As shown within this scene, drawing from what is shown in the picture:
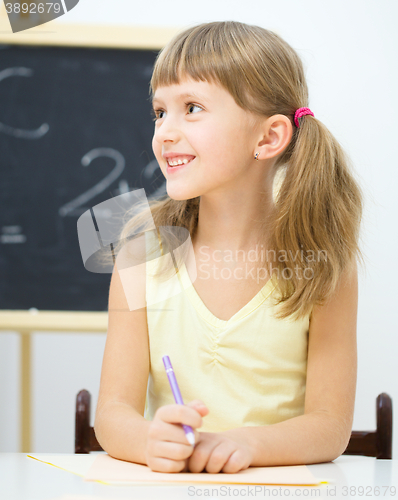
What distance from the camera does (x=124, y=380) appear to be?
755 millimetres

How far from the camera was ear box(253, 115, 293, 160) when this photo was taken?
0.81 meters

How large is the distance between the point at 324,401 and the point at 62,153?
1.04 meters

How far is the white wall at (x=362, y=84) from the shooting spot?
5.04ft

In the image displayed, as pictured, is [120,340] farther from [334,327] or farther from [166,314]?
[334,327]

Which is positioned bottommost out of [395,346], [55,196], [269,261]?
[395,346]

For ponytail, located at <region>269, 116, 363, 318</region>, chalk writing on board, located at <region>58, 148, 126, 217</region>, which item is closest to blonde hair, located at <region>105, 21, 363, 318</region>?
A: ponytail, located at <region>269, 116, 363, 318</region>

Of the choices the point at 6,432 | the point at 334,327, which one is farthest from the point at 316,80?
the point at 6,432

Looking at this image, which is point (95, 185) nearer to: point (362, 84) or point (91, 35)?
point (91, 35)

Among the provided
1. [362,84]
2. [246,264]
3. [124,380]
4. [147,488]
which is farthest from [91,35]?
[147,488]

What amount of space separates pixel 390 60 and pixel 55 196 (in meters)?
1.08

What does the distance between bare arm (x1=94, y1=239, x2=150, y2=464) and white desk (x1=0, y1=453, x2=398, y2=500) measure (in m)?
0.06

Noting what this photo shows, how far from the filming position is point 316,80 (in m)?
1.52

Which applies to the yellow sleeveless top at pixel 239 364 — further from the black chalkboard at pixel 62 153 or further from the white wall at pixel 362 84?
the white wall at pixel 362 84

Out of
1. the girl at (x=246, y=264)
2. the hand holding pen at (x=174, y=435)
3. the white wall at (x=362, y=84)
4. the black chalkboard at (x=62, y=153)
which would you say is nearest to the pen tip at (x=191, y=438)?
the hand holding pen at (x=174, y=435)
